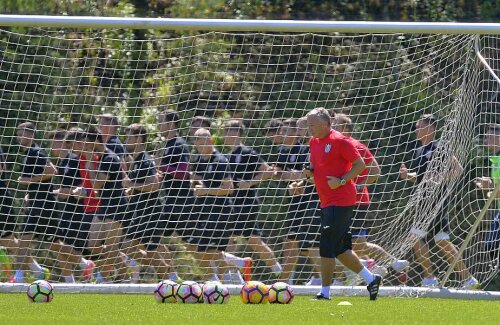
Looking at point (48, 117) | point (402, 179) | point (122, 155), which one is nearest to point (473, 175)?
point (402, 179)

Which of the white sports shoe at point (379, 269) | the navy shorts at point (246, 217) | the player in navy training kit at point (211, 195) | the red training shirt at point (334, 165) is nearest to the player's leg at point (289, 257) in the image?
the navy shorts at point (246, 217)

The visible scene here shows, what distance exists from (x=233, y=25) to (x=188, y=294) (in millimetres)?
2818

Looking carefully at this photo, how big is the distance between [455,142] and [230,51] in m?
2.77

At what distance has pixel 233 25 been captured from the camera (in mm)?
11734

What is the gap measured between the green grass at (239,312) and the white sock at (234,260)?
1.96 metres

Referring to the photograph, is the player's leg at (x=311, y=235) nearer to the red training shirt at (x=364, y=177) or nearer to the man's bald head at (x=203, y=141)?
the red training shirt at (x=364, y=177)

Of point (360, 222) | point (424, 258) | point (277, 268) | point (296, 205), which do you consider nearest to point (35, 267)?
point (277, 268)

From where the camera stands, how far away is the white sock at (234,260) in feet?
44.2

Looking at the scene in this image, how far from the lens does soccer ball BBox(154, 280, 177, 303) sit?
10.7 meters

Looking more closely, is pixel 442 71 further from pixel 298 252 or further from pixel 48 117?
pixel 48 117

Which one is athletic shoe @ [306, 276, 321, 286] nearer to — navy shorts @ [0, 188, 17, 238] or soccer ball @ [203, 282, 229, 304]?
soccer ball @ [203, 282, 229, 304]

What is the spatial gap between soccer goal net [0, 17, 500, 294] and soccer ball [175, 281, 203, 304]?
2679mm

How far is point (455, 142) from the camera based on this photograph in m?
12.6

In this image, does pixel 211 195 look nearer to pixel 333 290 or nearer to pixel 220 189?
pixel 220 189
